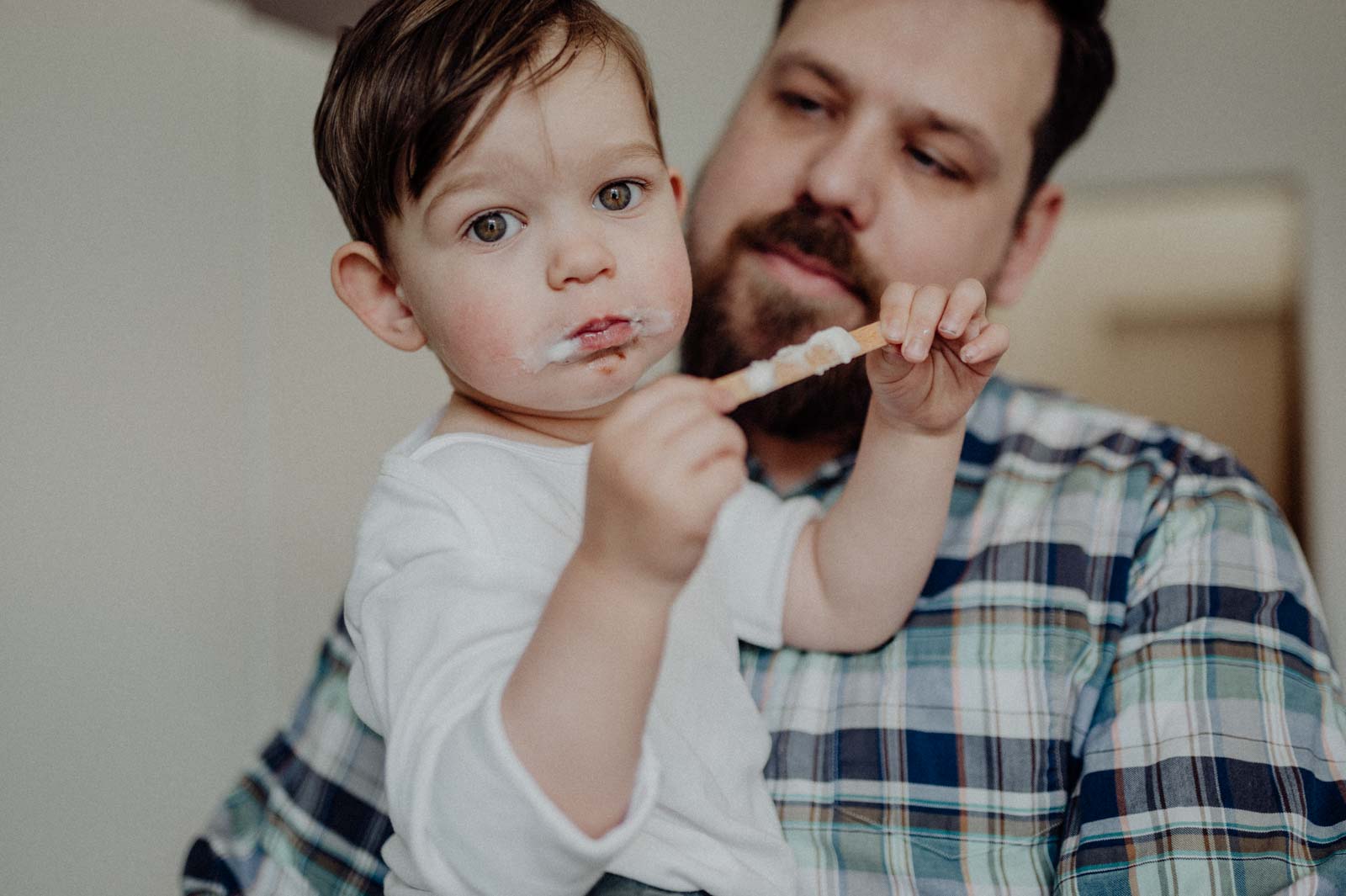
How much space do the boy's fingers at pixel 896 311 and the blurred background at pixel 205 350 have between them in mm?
689

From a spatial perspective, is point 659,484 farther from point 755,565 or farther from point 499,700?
point 755,565

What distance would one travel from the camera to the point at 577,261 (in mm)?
716

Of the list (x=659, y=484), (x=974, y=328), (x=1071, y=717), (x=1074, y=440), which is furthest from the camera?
(x=1074, y=440)

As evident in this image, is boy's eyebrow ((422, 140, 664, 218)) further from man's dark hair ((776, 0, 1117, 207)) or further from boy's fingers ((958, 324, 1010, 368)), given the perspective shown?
man's dark hair ((776, 0, 1117, 207))

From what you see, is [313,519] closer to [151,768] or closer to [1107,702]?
[151,768]

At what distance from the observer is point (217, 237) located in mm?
2014

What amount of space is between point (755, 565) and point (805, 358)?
33 centimetres

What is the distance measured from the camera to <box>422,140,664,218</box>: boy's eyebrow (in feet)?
2.36

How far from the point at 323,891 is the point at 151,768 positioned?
847 millimetres

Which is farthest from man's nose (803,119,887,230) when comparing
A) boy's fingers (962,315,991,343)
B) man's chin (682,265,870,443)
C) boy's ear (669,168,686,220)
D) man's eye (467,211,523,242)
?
man's eye (467,211,523,242)

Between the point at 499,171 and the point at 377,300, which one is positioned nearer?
the point at 499,171

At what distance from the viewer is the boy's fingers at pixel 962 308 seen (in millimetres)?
769

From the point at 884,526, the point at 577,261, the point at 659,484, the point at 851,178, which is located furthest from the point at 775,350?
the point at 659,484

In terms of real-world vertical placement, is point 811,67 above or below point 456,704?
above
